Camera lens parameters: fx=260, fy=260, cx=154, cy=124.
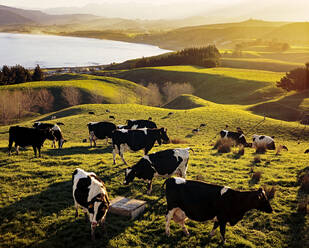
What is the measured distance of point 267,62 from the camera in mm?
133125

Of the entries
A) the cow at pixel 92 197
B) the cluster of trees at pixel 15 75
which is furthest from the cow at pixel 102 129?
the cluster of trees at pixel 15 75

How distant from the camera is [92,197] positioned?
10945mm

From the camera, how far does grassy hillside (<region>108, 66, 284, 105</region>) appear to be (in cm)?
7388

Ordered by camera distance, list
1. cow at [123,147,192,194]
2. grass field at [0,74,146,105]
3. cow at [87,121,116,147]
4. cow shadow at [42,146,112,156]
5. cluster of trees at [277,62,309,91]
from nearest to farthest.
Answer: cow at [123,147,192,194] → cow shadow at [42,146,112,156] → cow at [87,121,116,147] → cluster of trees at [277,62,309,91] → grass field at [0,74,146,105]

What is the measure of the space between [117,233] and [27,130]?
1377 cm

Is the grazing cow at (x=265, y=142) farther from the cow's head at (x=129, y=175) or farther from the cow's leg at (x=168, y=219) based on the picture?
the cow's leg at (x=168, y=219)

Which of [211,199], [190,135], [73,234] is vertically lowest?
[190,135]

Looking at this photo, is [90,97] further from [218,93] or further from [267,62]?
[267,62]

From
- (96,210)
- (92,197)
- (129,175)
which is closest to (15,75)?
(129,175)

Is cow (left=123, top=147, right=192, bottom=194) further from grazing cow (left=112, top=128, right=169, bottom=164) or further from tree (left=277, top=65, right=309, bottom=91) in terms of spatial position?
→ tree (left=277, top=65, right=309, bottom=91)

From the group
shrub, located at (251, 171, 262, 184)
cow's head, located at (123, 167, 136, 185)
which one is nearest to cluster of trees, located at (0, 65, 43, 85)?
cow's head, located at (123, 167, 136, 185)

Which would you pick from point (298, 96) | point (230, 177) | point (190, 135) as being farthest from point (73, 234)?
point (298, 96)

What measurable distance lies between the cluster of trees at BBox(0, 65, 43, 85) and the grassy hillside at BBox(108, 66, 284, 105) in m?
36.4

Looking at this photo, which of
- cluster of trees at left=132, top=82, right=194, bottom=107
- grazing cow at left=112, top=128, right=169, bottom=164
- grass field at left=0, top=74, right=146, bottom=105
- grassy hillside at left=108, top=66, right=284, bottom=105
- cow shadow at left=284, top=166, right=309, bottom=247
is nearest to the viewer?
cow shadow at left=284, top=166, right=309, bottom=247
